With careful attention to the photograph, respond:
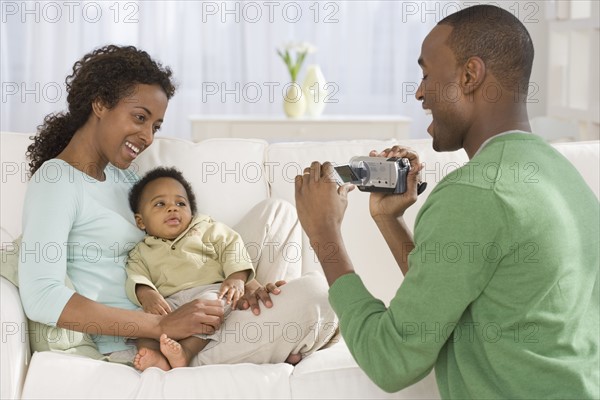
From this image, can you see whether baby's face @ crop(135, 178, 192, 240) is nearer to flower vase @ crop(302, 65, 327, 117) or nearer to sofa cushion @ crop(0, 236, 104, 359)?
sofa cushion @ crop(0, 236, 104, 359)

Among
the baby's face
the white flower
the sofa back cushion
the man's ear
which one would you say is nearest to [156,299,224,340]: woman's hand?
the baby's face

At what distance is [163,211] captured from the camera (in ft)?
6.63

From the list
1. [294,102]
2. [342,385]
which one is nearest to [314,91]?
[294,102]

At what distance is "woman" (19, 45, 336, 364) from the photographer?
5.79 feet

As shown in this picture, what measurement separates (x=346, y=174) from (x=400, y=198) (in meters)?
0.13

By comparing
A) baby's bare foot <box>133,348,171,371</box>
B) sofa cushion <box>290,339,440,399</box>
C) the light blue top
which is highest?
the light blue top

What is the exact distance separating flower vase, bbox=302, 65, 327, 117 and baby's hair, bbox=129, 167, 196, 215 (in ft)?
8.04

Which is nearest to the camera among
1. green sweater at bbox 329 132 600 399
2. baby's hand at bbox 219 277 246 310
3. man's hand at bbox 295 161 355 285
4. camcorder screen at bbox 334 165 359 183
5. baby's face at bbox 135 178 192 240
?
green sweater at bbox 329 132 600 399

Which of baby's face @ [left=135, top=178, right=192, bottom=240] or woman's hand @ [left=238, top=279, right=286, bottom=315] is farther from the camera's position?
baby's face @ [left=135, top=178, right=192, bottom=240]

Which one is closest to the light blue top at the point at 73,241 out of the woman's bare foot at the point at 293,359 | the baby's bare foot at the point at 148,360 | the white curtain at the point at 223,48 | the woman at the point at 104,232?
the woman at the point at 104,232

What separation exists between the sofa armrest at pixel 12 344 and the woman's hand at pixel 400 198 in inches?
29.9

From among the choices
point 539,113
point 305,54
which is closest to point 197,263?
point 305,54

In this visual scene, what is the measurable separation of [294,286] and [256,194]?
0.49 metres

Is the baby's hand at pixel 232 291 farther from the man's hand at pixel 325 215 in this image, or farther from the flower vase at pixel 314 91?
the flower vase at pixel 314 91
